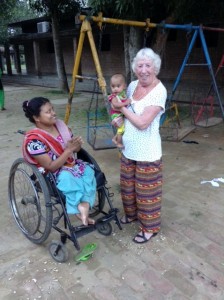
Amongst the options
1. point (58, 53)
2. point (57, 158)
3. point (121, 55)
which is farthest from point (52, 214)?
point (121, 55)

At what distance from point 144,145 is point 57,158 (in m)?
0.68

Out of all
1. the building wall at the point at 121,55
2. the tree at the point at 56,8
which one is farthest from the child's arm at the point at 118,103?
the tree at the point at 56,8

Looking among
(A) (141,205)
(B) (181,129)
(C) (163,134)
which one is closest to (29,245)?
(A) (141,205)

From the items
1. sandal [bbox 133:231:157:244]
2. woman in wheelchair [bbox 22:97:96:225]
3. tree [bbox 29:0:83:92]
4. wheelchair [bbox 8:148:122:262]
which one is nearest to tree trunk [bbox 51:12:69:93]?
tree [bbox 29:0:83:92]

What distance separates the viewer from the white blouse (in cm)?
224

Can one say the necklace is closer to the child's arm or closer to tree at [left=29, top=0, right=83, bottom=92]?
the child's arm

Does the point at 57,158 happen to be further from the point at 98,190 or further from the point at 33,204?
the point at 33,204

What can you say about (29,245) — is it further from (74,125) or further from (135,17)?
(135,17)

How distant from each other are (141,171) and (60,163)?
2.15ft

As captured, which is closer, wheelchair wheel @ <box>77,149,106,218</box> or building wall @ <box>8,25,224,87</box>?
wheelchair wheel @ <box>77,149,106,218</box>

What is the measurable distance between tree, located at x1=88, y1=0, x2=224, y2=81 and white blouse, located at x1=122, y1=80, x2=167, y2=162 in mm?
3273

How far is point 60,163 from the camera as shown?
88.7 inches

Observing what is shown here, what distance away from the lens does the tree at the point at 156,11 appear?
17.8 ft

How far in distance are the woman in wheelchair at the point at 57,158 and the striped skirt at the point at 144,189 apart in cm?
35
